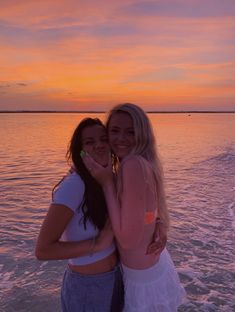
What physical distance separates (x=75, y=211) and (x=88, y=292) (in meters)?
0.58

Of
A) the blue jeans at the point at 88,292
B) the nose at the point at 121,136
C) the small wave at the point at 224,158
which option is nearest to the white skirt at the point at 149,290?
the blue jeans at the point at 88,292

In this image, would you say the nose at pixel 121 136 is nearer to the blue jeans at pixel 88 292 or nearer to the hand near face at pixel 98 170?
the hand near face at pixel 98 170

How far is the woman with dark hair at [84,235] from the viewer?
2.34 m

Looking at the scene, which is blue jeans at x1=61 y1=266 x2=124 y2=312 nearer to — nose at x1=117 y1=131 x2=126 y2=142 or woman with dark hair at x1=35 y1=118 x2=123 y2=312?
woman with dark hair at x1=35 y1=118 x2=123 y2=312

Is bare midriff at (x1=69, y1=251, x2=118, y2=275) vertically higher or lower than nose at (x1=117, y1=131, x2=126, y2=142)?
lower

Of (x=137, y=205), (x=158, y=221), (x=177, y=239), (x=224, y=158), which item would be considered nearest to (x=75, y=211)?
(x=137, y=205)

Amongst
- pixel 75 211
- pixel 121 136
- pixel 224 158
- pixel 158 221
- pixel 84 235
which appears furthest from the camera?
pixel 224 158

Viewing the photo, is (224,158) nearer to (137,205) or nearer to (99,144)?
(99,144)

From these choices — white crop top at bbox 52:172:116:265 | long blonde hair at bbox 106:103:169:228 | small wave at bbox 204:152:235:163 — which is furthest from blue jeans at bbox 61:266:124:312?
small wave at bbox 204:152:235:163

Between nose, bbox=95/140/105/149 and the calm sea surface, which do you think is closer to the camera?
nose, bbox=95/140/105/149

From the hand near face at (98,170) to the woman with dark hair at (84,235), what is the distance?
0.04 metres

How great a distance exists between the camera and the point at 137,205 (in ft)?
7.98

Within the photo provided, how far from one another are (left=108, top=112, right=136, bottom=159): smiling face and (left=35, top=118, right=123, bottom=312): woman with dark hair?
0.45ft

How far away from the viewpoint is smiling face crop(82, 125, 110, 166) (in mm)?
2652
